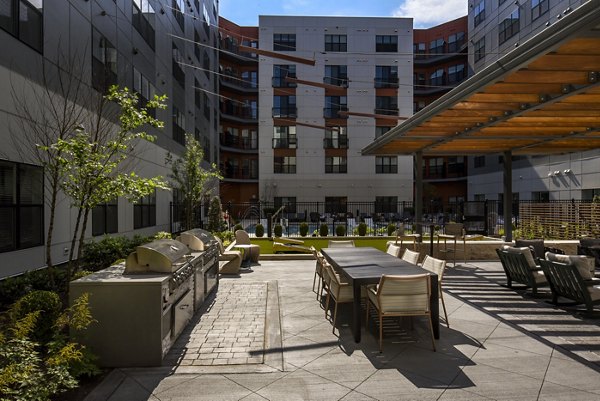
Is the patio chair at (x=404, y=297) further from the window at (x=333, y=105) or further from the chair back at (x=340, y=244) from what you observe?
the window at (x=333, y=105)

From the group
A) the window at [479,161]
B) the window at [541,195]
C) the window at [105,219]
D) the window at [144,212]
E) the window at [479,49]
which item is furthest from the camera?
the window at [479,161]

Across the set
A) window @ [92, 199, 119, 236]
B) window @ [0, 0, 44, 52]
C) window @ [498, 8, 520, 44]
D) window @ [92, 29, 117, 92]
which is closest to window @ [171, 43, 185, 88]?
window @ [92, 29, 117, 92]

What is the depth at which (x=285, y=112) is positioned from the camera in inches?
1623

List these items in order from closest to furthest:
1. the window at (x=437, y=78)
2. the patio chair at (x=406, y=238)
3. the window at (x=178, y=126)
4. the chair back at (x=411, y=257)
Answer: the chair back at (x=411, y=257) < the patio chair at (x=406, y=238) < the window at (x=178, y=126) < the window at (x=437, y=78)

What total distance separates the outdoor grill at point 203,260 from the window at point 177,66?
15.9 m

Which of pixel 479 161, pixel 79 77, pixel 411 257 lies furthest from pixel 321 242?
pixel 479 161

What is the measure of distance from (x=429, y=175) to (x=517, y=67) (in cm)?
4538

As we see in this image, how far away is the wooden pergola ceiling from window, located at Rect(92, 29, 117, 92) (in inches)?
346

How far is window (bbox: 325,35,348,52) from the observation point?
41.2 m

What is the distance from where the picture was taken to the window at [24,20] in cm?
802

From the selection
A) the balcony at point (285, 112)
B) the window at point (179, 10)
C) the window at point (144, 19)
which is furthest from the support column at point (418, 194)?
the balcony at point (285, 112)

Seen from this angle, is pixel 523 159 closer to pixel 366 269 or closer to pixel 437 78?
pixel 437 78

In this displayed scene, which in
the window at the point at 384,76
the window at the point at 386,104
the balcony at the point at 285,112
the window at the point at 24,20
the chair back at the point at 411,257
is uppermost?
the window at the point at 384,76

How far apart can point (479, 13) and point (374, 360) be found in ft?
134
